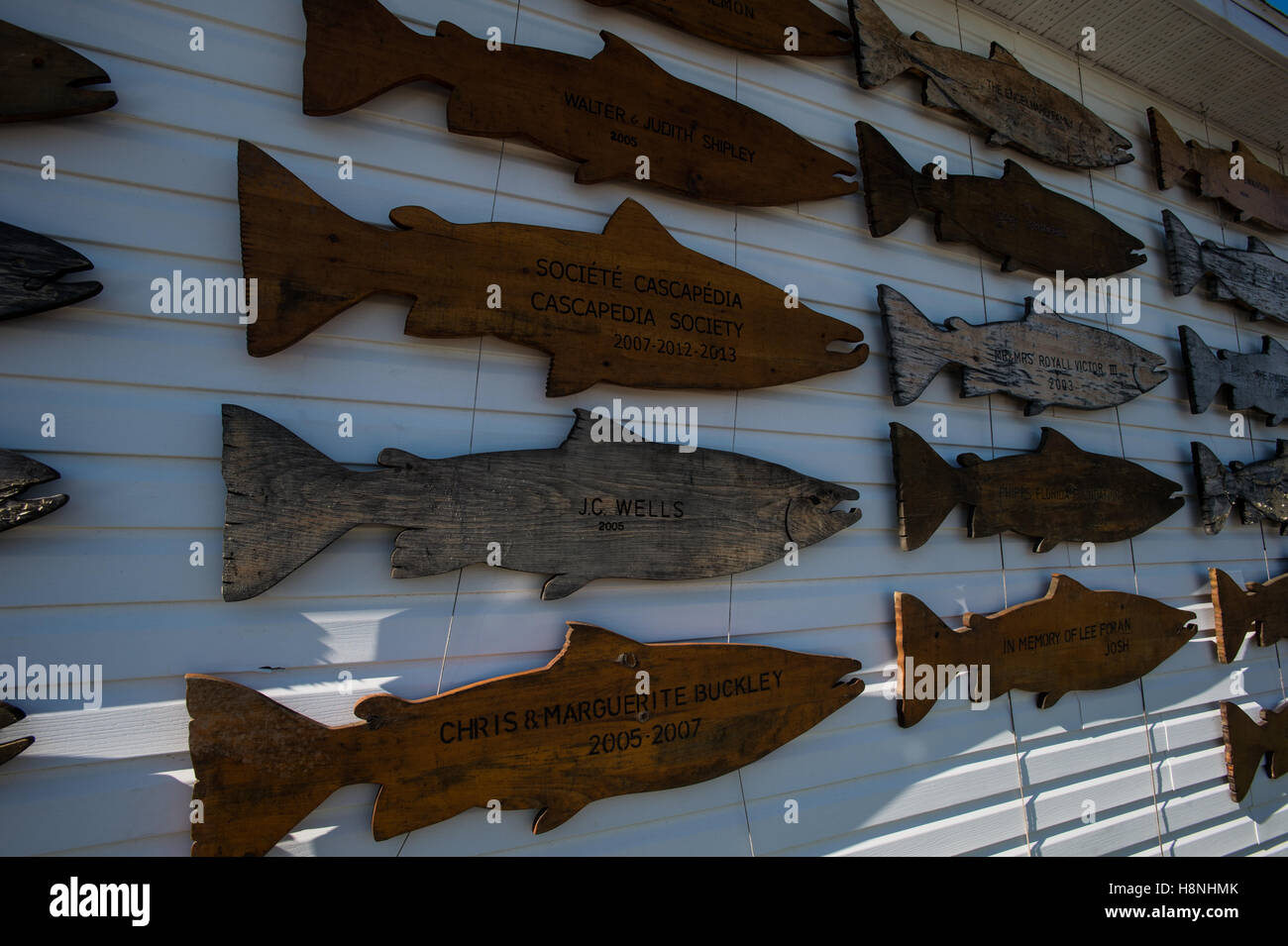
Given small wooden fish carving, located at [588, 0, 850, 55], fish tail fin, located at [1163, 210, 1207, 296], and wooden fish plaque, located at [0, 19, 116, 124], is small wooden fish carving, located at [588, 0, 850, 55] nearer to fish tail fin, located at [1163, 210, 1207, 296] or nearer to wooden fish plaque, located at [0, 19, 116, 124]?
wooden fish plaque, located at [0, 19, 116, 124]

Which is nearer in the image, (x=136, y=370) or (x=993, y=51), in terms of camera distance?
(x=136, y=370)

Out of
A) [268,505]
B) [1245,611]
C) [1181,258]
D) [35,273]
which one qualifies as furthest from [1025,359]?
[35,273]

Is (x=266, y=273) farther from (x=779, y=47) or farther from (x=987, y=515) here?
(x=987, y=515)

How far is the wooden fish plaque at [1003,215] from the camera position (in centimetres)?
213

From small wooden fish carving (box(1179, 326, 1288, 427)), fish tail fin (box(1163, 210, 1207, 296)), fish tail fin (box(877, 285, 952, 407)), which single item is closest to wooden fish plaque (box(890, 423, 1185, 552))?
fish tail fin (box(877, 285, 952, 407))

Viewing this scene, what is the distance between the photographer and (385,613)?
1.41 metres

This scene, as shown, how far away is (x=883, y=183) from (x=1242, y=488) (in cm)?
209

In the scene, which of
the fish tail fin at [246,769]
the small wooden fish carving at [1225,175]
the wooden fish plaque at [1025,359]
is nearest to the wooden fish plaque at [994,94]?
the small wooden fish carving at [1225,175]

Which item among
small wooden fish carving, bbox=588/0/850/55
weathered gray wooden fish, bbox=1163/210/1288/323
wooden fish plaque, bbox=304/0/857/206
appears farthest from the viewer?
weathered gray wooden fish, bbox=1163/210/1288/323

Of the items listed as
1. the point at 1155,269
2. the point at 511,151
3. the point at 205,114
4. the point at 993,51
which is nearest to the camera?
the point at 205,114

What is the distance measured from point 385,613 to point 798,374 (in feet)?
3.85

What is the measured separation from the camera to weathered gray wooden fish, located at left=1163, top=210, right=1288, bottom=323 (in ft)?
9.63

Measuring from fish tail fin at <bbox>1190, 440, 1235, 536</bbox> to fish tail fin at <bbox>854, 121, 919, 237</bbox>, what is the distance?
5.52ft
